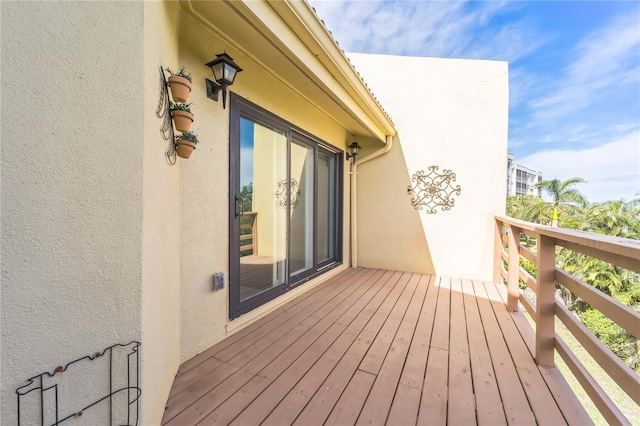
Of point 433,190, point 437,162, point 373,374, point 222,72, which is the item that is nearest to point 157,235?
point 222,72

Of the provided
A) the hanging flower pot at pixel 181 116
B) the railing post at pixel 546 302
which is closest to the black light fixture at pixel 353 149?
the railing post at pixel 546 302

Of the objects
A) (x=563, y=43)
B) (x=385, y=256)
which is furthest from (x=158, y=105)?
(x=563, y=43)

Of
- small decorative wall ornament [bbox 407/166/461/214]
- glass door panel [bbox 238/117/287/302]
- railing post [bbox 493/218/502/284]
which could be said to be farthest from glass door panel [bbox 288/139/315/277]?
railing post [bbox 493/218/502/284]

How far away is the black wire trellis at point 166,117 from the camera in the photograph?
4.43 feet

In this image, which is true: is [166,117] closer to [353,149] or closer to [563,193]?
[353,149]

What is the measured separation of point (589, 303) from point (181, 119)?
8.14 feet

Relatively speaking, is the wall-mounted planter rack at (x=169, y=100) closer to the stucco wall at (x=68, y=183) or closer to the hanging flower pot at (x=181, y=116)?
the hanging flower pot at (x=181, y=116)

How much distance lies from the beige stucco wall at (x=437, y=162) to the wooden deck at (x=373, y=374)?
151 centimetres

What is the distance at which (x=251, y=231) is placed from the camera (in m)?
2.68

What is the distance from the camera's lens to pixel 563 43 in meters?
11.9

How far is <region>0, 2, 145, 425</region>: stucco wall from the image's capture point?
78cm

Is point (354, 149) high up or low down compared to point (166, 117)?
up

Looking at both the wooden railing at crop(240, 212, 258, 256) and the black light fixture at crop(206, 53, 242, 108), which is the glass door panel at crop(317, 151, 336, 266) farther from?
the black light fixture at crop(206, 53, 242, 108)

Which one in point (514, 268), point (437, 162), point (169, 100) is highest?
point (437, 162)
